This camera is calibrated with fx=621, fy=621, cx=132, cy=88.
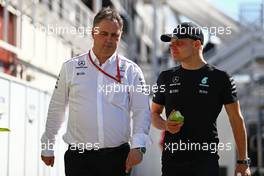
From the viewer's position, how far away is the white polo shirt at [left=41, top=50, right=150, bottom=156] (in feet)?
13.6

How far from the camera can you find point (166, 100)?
455 cm

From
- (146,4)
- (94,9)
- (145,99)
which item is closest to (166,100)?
(145,99)

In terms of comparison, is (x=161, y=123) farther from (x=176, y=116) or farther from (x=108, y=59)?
Answer: (x=108, y=59)

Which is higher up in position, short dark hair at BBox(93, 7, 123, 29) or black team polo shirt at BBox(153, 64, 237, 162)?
short dark hair at BBox(93, 7, 123, 29)

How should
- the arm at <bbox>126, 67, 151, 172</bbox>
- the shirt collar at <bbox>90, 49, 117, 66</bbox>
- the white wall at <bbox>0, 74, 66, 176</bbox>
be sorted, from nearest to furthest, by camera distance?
the arm at <bbox>126, 67, 151, 172</bbox>, the shirt collar at <bbox>90, 49, 117, 66</bbox>, the white wall at <bbox>0, 74, 66, 176</bbox>

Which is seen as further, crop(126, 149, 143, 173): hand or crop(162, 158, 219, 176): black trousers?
crop(162, 158, 219, 176): black trousers

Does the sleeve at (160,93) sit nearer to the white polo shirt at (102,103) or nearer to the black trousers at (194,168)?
the white polo shirt at (102,103)

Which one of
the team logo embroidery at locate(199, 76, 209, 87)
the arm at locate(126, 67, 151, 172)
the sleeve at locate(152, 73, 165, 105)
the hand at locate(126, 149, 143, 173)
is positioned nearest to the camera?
the hand at locate(126, 149, 143, 173)

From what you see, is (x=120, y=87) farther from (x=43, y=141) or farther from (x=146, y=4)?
(x=146, y=4)

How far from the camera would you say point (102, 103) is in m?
4.17

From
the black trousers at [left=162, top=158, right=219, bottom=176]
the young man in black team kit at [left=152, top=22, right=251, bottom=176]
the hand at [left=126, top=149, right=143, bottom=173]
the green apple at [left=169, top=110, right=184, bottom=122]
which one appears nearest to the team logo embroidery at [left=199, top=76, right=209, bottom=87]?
the young man in black team kit at [left=152, top=22, right=251, bottom=176]
